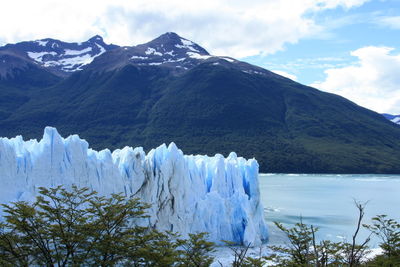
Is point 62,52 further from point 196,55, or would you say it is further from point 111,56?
point 196,55

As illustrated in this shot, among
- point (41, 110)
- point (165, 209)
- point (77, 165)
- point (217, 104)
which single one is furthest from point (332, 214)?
point (41, 110)

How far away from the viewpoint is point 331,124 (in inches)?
3711

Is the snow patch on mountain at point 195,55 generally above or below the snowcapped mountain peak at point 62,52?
below

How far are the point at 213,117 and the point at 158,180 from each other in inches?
2928

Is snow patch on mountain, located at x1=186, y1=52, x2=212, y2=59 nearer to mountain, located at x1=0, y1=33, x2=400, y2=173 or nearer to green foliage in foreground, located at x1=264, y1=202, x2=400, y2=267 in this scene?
mountain, located at x1=0, y1=33, x2=400, y2=173

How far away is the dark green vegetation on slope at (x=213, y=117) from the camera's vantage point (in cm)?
7756

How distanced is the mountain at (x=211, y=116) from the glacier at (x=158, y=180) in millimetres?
54168

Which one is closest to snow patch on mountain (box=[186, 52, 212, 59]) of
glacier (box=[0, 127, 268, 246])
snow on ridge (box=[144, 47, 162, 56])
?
snow on ridge (box=[144, 47, 162, 56])

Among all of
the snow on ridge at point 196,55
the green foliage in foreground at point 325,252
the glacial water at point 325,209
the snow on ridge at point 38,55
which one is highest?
the snow on ridge at point 38,55

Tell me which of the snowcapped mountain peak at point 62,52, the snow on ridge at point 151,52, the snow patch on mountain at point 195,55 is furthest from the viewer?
the snowcapped mountain peak at point 62,52

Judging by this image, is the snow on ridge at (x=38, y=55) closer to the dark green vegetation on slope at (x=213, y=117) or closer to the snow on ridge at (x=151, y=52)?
the snow on ridge at (x=151, y=52)

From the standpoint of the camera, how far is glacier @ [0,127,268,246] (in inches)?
525

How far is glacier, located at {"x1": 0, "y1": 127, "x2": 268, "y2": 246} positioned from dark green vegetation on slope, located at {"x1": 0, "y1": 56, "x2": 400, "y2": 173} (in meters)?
53.7

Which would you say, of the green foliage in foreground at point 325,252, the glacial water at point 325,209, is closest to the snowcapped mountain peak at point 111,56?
the glacial water at point 325,209
